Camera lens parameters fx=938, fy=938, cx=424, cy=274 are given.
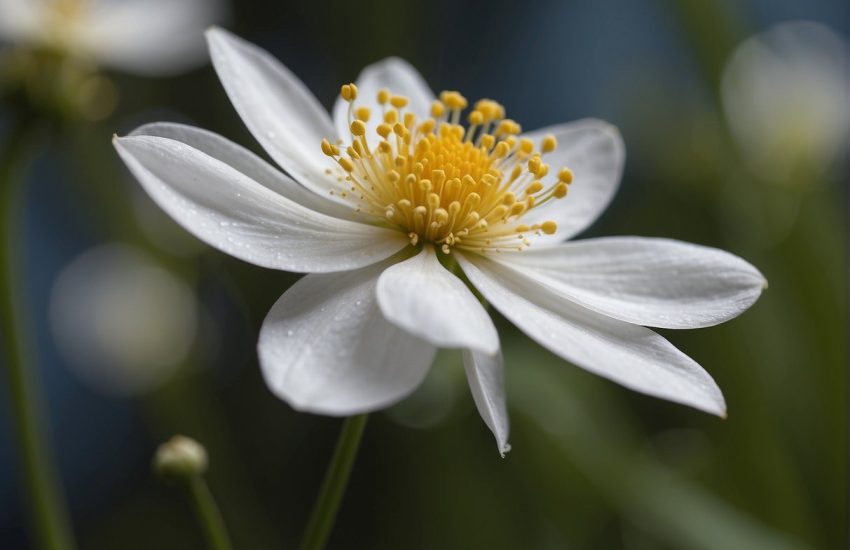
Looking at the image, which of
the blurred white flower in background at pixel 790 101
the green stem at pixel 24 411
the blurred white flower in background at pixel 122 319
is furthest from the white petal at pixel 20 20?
the blurred white flower in background at pixel 790 101

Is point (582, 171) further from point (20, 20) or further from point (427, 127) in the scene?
point (20, 20)

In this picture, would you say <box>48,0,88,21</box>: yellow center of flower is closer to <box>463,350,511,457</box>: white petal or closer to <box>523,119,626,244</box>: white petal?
<box>523,119,626,244</box>: white petal

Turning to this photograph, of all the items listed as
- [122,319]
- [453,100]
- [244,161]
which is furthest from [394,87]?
[122,319]

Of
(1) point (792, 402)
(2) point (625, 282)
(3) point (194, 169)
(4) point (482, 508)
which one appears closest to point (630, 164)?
(1) point (792, 402)

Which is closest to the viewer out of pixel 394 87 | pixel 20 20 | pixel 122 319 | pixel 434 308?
pixel 434 308

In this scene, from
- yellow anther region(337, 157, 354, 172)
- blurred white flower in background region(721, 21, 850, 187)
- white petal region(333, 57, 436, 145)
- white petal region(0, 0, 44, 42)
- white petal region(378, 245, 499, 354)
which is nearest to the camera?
white petal region(378, 245, 499, 354)

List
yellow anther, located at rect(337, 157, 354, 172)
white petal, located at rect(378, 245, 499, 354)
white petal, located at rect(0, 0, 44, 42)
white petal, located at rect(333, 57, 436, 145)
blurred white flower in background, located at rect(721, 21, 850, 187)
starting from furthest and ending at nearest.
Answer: blurred white flower in background, located at rect(721, 21, 850, 187), white petal, located at rect(0, 0, 44, 42), white petal, located at rect(333, 57, 436, 145), yellow anther, located at rect(337, 157, 354, 172), white petal, located at rect(378, 245, 499, 354)

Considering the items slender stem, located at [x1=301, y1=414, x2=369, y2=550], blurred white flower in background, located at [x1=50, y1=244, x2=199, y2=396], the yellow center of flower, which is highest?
the yellow center of flower

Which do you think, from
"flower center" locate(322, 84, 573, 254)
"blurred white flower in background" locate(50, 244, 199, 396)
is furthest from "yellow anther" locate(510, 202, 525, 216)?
"blurred white flower in background" locate(50, 244, 199, 396)
